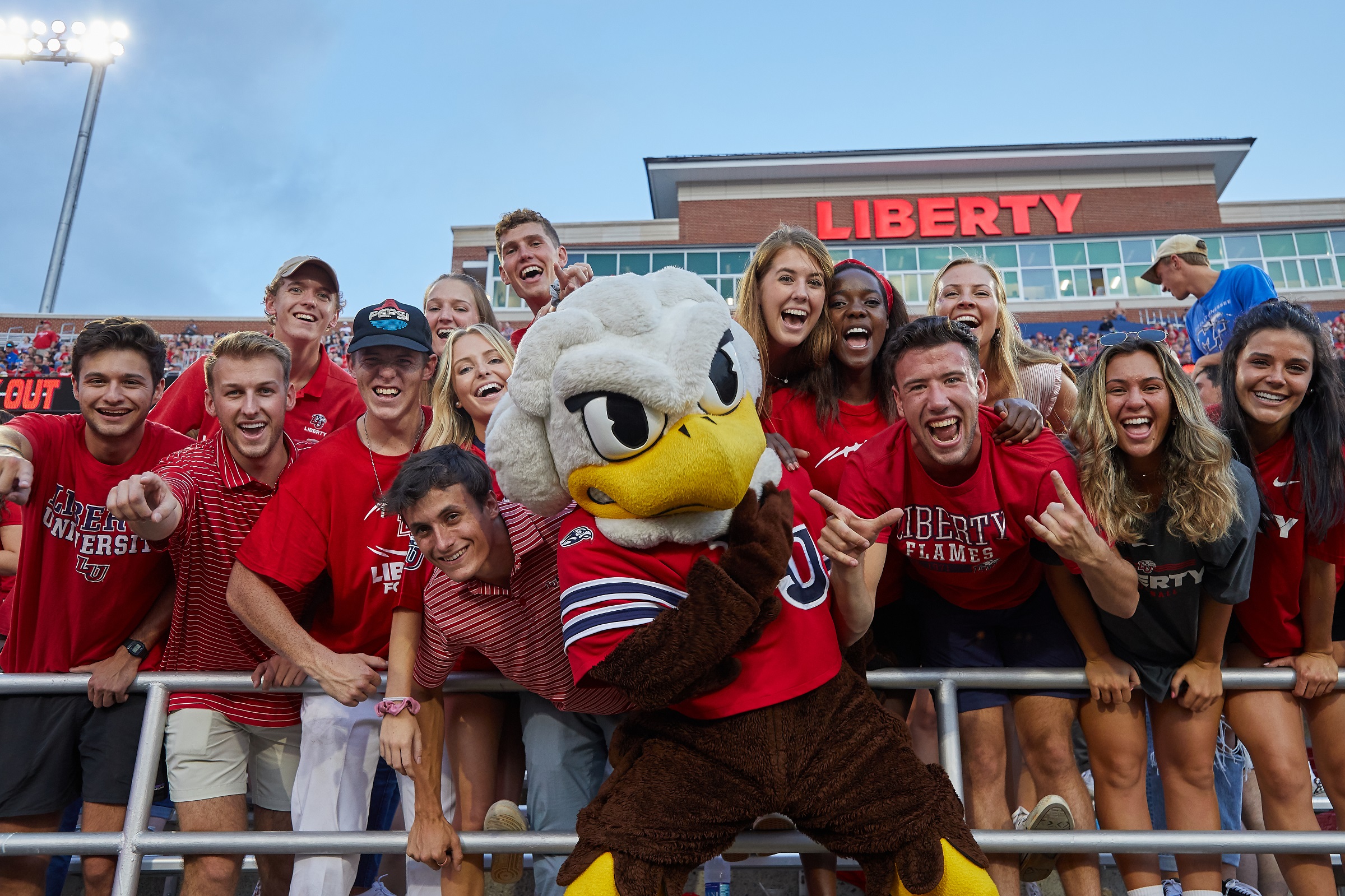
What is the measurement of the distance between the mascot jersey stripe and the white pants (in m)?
1.20

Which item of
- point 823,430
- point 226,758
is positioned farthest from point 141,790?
point 823,430

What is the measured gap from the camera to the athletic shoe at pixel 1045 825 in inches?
106

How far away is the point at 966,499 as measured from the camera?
268 centimetres

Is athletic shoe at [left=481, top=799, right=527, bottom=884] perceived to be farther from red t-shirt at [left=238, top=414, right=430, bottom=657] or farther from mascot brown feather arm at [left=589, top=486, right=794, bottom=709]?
mascot brown feather arm at [left=589, top=486, right=794, bottom=709]

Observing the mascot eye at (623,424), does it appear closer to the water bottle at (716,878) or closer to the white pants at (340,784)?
the white pants at (340,784)

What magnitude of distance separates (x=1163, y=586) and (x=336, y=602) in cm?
265

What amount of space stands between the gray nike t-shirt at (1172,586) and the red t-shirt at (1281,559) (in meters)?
0.17

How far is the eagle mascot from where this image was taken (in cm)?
192

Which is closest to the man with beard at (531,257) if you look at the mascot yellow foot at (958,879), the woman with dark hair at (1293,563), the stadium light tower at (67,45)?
the woman with dark hair at (1293,563)

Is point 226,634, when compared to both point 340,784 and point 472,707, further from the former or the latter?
point 472,707

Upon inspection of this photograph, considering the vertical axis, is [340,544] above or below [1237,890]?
above

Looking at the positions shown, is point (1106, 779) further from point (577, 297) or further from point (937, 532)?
point (577, 297)

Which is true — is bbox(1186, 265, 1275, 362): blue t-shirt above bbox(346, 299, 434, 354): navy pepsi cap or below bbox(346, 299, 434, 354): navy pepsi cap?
above

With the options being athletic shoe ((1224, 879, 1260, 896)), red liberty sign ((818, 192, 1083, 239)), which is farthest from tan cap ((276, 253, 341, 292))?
red liberty sign ((818, 192, 1083, 239))
